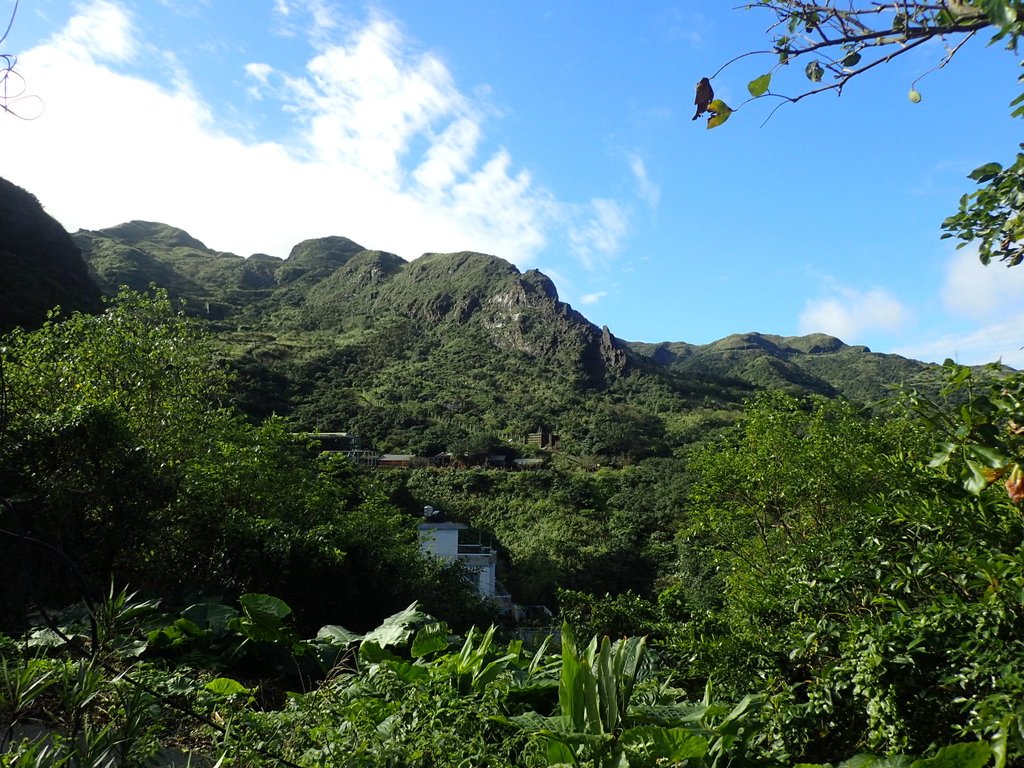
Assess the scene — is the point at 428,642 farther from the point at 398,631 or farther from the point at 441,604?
the point at 441,604

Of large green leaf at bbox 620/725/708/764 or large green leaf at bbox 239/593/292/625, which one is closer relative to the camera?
large green leaf at bbox 620/725/708/764

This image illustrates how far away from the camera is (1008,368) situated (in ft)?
6.45

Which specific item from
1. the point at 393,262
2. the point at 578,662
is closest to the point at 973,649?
the point at 578,662

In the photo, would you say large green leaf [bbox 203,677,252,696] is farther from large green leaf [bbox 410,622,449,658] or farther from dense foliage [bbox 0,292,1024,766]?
large green leaf [bbox 410,622,449,658]

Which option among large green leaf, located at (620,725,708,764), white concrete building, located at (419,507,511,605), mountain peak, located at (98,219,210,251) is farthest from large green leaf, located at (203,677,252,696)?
mountain peak, located at (98,219,210,251)

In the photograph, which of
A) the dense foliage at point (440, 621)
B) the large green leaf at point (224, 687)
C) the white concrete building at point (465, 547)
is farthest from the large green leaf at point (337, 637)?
the white concrete building at point (465, 547)

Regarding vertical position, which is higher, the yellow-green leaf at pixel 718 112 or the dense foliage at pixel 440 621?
the yellow-green leaf at pixel 718 112

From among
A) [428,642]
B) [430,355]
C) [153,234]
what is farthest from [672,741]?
[153,234]

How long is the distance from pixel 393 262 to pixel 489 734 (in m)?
109

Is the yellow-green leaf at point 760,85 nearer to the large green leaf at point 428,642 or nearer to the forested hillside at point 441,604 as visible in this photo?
the forested hillside at point 441,604

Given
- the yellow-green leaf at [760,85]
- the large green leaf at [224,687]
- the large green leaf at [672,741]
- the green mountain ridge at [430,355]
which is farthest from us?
the green mountain ridge at [430,355]

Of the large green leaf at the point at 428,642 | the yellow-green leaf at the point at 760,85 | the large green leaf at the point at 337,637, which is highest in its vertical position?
the yellow-green leaf at the point at 760,85

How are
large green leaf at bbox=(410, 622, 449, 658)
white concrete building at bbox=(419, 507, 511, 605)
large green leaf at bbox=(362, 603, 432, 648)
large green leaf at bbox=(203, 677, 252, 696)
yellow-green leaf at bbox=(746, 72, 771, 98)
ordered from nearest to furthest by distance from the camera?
yellow-green leaf at bbox=(746, 72, 771, 98)
large green leaf at bbox=(203, 677, 252, 696)
large green leaf at bbox=(410, 622, 449, 658)
large green leaf at bbox=(362, 603, 432, 648)
white concrete building at bbox=(419, 507, 511, 605)

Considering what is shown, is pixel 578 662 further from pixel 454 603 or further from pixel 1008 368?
pixel 454 603
